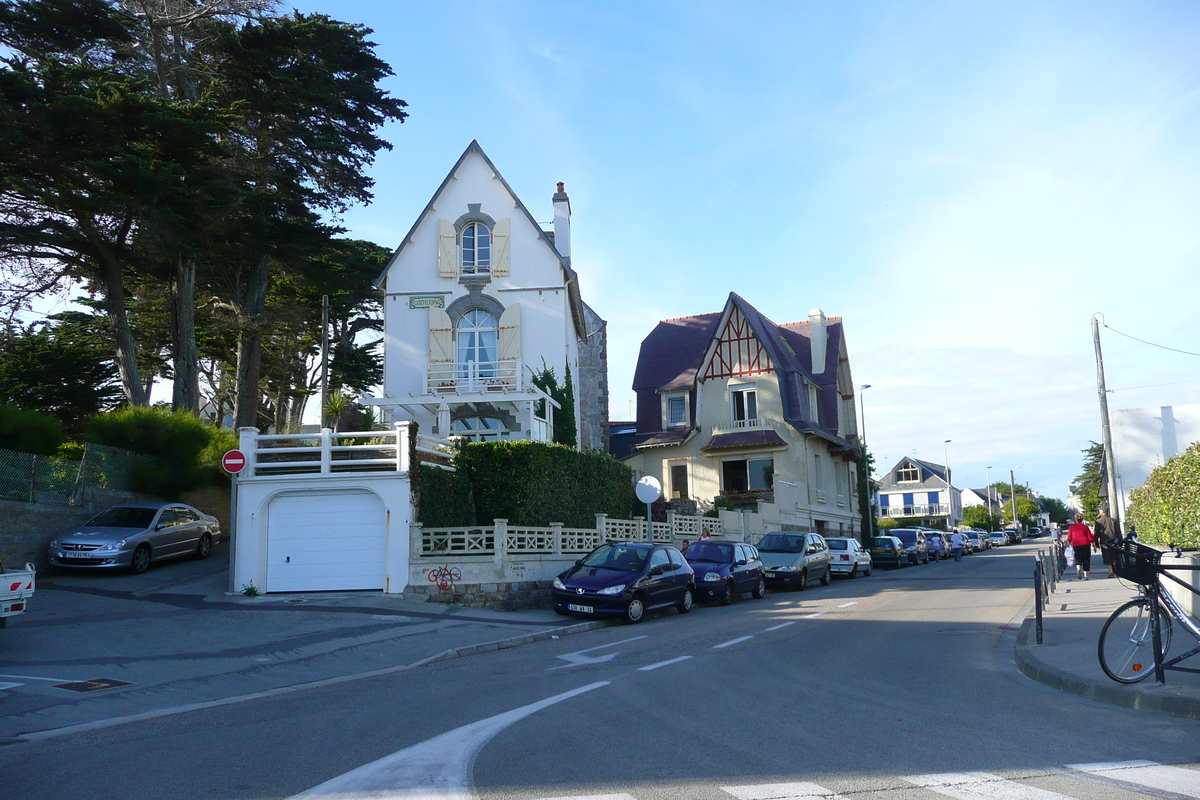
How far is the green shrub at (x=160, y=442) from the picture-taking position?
22.8 metres

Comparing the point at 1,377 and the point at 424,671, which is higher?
the point at 1,377

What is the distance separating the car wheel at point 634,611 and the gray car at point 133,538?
35.1ft

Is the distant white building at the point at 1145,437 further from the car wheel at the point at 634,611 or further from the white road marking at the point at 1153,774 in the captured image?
the white road marking at the point at 1153,774

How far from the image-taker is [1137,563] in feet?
26.2

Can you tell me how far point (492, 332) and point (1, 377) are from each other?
17.5m

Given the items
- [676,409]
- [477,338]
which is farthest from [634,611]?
[676,409]

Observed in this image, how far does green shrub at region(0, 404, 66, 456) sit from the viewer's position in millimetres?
20766

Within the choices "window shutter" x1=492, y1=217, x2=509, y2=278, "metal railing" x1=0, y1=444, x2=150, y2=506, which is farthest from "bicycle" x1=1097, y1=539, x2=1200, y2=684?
"window shutter" x1=492, y1=217, x2=509, y2=278

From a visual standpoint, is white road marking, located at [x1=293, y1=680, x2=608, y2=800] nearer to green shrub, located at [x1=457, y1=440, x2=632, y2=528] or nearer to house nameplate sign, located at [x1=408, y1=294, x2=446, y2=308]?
green shrub, located at [x1=457, y1=440, x2=632, y2=528]

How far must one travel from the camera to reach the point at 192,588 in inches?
720

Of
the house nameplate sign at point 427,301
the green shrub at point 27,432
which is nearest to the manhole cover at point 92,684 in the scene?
the green shrub at point 27,432

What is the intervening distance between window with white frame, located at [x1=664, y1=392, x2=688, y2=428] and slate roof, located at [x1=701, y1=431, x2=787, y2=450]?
2.07 meters

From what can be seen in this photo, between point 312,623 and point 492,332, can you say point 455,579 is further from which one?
point 492,332

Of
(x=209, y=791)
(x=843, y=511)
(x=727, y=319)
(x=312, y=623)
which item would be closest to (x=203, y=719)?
(x=209, y=791)
